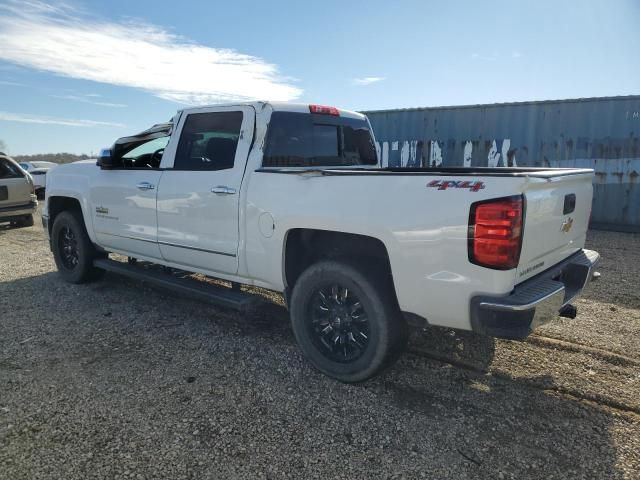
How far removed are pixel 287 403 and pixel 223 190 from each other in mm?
1762

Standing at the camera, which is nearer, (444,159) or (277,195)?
(277,195)

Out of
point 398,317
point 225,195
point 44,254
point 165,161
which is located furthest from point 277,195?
point 44,254

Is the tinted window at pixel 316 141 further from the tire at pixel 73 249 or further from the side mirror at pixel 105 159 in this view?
the tire at pixel 73 249

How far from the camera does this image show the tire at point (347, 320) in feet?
10.3

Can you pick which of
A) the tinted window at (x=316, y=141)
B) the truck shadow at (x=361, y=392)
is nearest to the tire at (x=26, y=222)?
the truck shadow at (x=361, y=392)

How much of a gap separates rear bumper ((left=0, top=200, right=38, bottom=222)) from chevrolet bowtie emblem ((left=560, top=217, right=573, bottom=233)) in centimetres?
1078

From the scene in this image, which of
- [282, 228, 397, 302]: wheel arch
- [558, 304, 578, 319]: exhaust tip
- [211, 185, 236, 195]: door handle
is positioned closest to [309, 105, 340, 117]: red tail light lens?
[211, 185, 236, 195]: door handle

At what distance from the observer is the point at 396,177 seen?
288 cm

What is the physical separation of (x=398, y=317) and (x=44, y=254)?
7.07 meters

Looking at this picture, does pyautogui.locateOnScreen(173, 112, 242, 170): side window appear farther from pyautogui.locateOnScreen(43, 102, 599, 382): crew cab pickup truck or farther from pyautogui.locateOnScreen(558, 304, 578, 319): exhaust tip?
pyautogui.locateOnScreen(558, 304, 578, 319): exhaust tip

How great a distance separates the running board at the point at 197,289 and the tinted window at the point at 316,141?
3.76ft

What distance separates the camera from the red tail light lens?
13.8 feet

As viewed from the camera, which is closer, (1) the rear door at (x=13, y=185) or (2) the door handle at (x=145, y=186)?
(2) the door handle at (x=145, y=186)

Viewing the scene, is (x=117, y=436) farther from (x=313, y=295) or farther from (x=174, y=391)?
(x=313, y=295)
